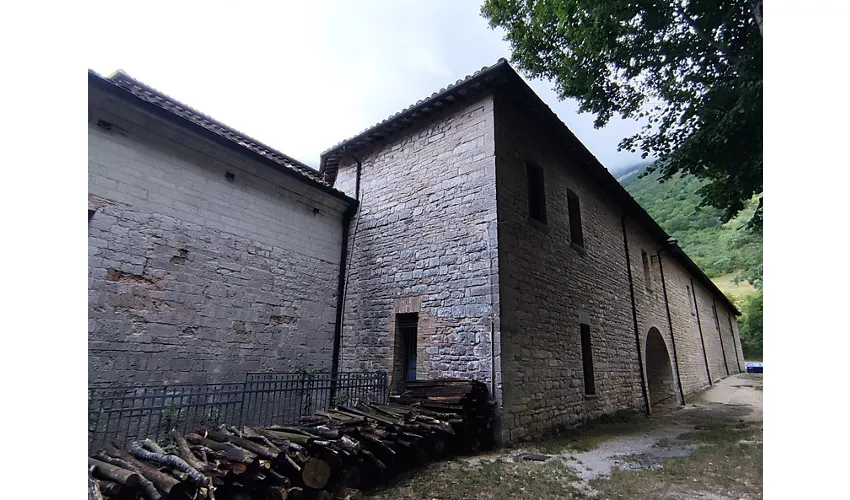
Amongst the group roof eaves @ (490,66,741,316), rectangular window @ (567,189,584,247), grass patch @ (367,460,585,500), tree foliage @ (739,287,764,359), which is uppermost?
roof eaves @ (490,66,741,316)

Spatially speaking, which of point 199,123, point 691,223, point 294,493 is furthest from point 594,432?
point 691,223

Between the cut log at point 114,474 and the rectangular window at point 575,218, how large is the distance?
30.1 ft

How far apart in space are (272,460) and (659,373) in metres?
14.2

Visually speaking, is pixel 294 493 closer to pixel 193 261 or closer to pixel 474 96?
pixel 193 261

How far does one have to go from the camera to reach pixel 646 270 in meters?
13.8

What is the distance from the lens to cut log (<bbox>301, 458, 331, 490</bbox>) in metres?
3.59

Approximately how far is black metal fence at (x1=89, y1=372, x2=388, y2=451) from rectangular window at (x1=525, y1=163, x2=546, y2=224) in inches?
181

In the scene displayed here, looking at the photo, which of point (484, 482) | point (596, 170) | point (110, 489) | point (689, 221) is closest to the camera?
point (110, 489)

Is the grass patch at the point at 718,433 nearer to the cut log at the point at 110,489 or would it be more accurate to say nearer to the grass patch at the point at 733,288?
the cut log at the point at 110,489

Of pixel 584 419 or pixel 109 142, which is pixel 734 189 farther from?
pixel 109 142

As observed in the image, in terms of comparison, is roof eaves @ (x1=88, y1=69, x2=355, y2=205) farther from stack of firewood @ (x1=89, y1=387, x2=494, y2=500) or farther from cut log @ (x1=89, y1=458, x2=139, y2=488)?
cut log @ (x1=89, y1=458, x2=139, y2=488)

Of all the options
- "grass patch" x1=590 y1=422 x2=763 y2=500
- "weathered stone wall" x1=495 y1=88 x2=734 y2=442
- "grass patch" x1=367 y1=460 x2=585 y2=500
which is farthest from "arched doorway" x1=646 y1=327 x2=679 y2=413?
"grass patch" x1=367 y1=460 x2=585 y2=500

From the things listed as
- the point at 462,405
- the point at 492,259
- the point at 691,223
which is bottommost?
the point at 462,405

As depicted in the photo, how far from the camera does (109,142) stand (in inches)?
238
